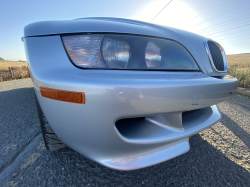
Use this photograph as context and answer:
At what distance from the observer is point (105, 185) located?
36.6 inches

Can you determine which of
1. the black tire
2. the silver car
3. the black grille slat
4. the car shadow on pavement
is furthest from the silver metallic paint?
the car shadow on pavement

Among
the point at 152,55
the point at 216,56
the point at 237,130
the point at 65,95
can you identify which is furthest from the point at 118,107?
the point at 237,130

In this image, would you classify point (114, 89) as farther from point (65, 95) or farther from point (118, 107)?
point (65, 95)

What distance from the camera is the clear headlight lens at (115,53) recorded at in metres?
0.80

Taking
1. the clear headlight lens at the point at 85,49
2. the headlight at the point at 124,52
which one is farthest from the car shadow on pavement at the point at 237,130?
the clear headlight lens at the point at 85,49

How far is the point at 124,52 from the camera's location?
85 cm

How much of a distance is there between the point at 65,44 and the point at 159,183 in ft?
3.68

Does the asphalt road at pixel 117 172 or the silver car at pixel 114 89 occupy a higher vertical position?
the silver car at pixel 114 89

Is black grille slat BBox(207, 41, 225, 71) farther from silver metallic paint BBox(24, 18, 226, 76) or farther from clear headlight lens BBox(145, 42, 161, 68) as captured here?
clear headlight lens BBox(145, 42, 161, 68)

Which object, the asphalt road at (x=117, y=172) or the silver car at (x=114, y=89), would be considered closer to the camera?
the silver car at (x=114, y=89)

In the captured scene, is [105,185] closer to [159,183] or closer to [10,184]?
[159,183]

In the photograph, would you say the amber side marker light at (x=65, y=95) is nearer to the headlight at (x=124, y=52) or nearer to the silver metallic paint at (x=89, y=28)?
the headlight at (x=124, y=52)

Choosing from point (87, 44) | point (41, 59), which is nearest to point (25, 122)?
point (41, 59)

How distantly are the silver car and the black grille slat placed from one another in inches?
12.6
